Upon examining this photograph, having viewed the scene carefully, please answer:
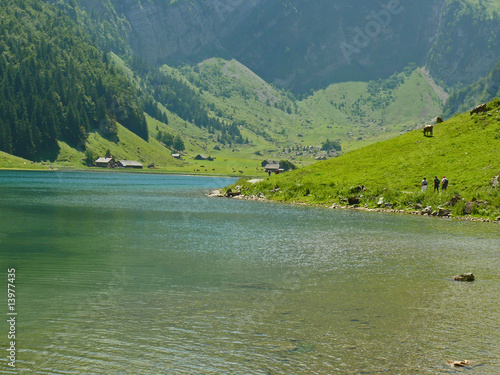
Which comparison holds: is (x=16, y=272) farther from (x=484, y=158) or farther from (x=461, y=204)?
(x=484, y=158)

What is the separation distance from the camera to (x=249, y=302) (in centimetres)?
2214

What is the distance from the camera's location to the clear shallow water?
15.8 m

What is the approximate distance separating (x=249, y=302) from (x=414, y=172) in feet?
210

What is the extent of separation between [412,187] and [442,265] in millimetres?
45044

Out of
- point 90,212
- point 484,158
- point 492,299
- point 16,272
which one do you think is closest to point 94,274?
point 16,272

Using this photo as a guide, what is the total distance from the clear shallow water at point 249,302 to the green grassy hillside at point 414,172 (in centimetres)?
2494

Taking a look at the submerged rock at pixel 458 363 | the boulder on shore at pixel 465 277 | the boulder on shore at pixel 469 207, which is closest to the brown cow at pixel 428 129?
the boulder on shore at pixel 469 207

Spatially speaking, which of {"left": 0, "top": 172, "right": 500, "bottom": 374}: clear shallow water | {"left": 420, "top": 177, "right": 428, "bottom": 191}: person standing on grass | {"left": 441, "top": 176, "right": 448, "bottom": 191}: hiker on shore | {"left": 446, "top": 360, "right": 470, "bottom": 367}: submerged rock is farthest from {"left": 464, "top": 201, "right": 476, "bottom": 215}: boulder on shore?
{"left": 446, "top": 360, "right": 470, "bottom": 367}: submerged rock

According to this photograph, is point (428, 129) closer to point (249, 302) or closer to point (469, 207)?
point (469, 207)

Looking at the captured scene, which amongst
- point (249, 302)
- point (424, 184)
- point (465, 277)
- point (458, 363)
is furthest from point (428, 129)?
point (458, 363)

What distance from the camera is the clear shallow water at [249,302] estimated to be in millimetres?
15766

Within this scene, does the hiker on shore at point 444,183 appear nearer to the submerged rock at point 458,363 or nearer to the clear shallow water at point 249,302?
the clear shallow water at point 249,302

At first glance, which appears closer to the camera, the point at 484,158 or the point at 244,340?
the point at 244,340

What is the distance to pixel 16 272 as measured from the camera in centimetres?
2656
